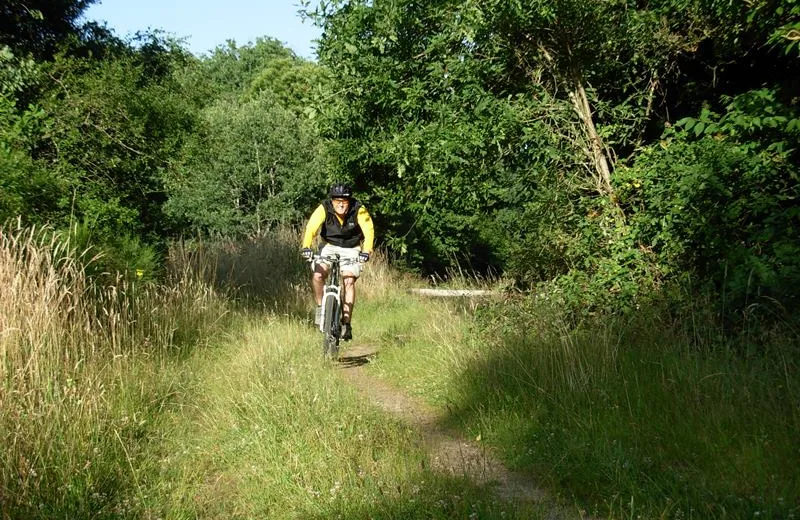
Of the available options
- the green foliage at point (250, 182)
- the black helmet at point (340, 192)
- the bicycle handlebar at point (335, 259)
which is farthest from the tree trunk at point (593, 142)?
the green foliage at point (250, 182)

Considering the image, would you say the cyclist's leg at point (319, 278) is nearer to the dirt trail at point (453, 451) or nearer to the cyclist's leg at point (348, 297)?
the cyclist's leg at point (348, 297)

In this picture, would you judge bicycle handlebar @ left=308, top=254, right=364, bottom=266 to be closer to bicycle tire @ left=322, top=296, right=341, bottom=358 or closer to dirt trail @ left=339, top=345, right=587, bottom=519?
bicycle tire @ left=322, top=296, right=341, bottom=358

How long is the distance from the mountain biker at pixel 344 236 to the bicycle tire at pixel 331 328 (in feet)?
0.95

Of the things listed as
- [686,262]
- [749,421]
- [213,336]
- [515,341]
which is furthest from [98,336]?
[686,262]

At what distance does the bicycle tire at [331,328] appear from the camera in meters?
7.16

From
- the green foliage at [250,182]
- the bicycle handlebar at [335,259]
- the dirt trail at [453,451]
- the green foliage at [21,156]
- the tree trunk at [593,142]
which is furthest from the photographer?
the green foliage at [250,182]

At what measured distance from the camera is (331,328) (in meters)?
7.20

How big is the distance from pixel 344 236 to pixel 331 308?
3.24 ft

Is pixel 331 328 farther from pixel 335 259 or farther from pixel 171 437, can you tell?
pixel 171 437

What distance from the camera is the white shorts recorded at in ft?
25.2

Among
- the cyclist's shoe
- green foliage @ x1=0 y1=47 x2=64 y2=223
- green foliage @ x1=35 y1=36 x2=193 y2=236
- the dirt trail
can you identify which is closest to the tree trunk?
the cyclist's shoe

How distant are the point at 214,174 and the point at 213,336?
45.5 ft

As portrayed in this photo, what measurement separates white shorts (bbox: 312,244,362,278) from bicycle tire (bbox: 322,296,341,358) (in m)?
0.53

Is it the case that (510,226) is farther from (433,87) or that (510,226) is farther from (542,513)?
(542,513)
